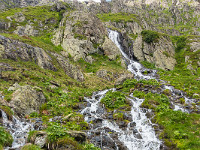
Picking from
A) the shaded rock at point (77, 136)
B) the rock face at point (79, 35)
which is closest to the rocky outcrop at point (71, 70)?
the rock face at point (79, 35)

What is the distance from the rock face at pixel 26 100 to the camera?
17.1 metres

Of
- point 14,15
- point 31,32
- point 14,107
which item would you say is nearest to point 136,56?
point 31,32

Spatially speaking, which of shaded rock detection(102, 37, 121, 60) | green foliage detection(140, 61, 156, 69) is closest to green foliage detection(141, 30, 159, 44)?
green foliage detection(140, 61, 156, 69)

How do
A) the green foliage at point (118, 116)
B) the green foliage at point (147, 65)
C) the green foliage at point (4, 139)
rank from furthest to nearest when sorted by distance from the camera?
the green foliage at point (147, 65) → the green foliage at point (118, 116) → the green foliage at point (4, 139)

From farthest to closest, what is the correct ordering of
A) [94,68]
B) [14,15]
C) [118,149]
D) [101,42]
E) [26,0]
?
[26,0] < [14,15] < [101,42] < [94,68] < [118,149]

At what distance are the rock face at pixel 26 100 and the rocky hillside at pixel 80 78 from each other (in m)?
0.10

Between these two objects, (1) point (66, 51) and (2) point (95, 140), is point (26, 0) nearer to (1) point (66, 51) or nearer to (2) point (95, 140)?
(1) point (66, 51)

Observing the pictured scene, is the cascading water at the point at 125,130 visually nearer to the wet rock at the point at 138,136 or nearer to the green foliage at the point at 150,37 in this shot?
the wet rock at the point at 138,136

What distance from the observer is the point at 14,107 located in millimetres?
16609

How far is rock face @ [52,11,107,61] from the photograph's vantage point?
46.2m

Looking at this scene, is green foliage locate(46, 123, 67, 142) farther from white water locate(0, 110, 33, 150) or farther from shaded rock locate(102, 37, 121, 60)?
shaded rock locate(102, 37, 121, 60)

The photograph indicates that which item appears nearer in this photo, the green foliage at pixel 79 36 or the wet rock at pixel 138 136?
the wet rock at pixel 138 136

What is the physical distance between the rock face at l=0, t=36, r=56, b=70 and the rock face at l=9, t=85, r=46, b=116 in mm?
12028

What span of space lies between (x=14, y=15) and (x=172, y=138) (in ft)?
225
